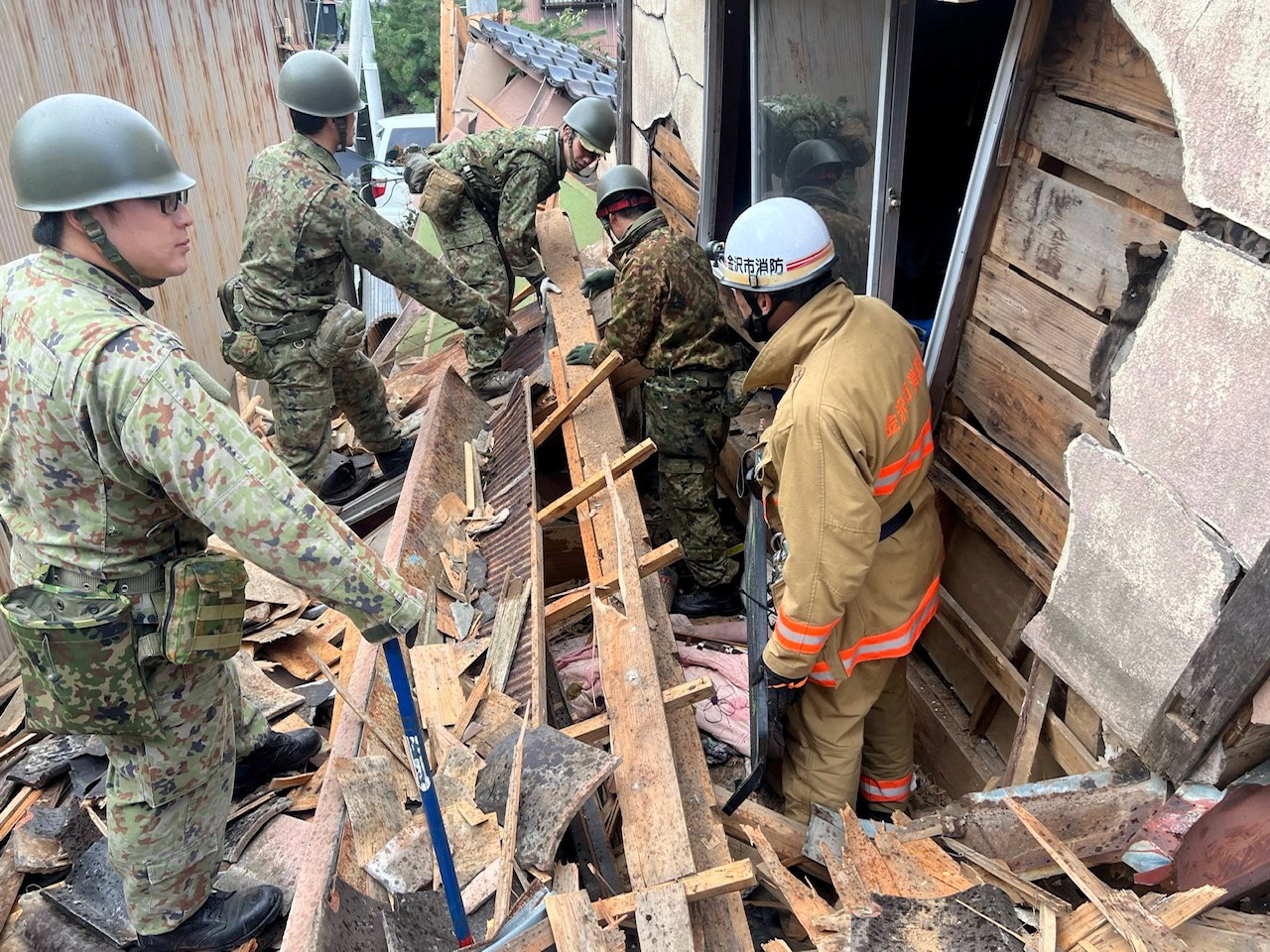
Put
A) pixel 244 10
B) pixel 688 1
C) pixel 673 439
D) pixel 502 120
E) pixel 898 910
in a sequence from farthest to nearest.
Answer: pixel 502 120 < pixel 244 10 < pixel 688 1 < pixel 673 439 < pixel 898 910

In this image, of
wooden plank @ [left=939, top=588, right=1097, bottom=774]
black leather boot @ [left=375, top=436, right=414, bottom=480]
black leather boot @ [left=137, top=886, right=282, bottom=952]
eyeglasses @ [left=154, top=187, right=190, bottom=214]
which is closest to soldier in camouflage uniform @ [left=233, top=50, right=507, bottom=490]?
black leather boot @ [left=375, top=436, right=414, bottom=480]

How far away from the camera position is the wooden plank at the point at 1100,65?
7.22 feet

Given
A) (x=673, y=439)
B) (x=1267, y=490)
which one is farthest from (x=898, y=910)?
(x=673, y=439)

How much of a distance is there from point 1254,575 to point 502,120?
10489mm

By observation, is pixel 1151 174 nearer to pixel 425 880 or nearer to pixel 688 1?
pixel 425 880

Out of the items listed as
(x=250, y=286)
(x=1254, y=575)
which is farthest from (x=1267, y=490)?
(x=250, y=286)

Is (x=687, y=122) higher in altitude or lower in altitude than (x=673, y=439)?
higher

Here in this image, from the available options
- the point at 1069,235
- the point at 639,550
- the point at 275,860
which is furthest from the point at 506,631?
the point at 1069,235

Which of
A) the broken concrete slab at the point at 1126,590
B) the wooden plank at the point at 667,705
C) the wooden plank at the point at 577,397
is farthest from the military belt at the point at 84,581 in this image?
the broken concrete slab at the point at 1126,590

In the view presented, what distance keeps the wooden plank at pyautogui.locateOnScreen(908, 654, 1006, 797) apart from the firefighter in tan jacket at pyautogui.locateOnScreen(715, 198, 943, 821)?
1.77 ft

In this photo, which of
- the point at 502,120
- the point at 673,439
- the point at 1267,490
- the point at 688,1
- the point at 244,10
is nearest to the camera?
the point at 1267,490

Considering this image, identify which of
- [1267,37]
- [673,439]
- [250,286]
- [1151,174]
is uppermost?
[1267,37]

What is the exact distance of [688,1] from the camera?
16.6 ft

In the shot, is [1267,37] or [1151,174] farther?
[1151,174]
